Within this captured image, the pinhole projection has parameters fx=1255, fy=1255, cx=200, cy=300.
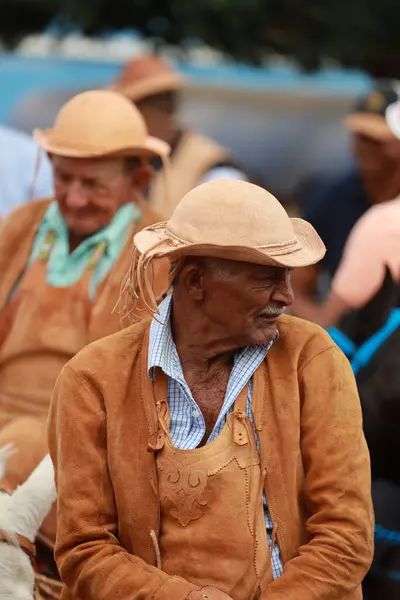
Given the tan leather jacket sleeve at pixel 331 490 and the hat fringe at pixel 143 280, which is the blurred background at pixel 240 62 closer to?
the hat fringe at pixel 143 280

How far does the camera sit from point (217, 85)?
878 centimetres

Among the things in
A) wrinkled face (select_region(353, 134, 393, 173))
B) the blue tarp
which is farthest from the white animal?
the blue tarp

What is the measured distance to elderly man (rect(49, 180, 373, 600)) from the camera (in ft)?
A: 10.6

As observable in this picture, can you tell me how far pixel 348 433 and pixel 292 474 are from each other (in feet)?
0.60

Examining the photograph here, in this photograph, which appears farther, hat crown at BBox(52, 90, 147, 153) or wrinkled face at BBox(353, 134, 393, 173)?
wrinkled face at BBox(353, 134, 393, 173)

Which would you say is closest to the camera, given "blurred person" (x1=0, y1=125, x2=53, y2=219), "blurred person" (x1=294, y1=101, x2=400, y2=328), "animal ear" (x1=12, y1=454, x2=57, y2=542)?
"animal ear" (x1=12, y1=454, x2=57, y2=542)

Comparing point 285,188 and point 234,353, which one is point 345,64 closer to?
point 285,188

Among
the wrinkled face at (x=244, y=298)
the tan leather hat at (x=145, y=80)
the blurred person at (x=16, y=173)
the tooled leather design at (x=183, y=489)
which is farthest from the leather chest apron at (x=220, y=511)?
the tan leather hat at (x=145, y=80)

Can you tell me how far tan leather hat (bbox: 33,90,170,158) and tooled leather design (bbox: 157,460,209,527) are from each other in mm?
1670

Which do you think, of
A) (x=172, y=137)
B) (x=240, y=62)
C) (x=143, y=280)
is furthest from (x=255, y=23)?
(x=143, y=280)

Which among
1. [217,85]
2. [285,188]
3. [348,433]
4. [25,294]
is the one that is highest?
[348,433]

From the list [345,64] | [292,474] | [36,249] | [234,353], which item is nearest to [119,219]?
[36,249]

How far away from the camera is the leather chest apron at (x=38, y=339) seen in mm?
4512

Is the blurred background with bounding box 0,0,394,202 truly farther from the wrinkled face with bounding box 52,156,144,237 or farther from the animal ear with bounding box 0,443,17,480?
the animal ear with bounding box 0,443,17,480
